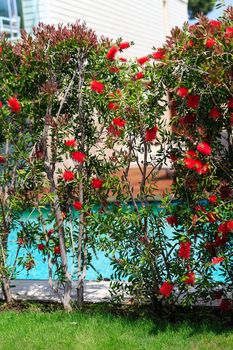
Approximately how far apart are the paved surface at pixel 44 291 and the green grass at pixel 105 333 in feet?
1.82

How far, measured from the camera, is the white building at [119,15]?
14680 millimetres

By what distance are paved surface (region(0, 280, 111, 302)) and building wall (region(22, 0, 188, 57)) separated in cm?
992

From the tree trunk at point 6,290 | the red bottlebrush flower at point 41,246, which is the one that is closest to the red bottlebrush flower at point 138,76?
the red bottlebrush flower at point 41,246

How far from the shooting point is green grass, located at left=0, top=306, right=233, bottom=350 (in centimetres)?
418

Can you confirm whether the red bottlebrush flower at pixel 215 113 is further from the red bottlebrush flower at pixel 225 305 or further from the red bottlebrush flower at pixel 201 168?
the red bottlebrush flower at pixel 225 305

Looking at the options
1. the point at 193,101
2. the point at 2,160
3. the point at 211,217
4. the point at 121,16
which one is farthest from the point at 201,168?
the point at 121,16

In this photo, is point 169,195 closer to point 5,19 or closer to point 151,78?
point 151,78

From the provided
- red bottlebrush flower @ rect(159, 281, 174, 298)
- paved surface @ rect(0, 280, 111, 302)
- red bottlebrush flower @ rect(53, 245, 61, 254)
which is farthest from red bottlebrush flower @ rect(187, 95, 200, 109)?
paved surface @ rect(0, 280, 111, 302)

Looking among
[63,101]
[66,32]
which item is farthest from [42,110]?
[66,32]

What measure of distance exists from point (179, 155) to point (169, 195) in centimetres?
34

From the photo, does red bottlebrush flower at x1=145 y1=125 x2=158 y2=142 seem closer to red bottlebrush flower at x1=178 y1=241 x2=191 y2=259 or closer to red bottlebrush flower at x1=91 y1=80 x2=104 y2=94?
red bottlebrush flower at x1=91 y1=80 x2=104 y2=94

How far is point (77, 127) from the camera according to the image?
5.21 metres

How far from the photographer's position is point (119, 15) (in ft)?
63.3

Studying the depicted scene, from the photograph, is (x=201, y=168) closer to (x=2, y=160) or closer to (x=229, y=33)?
(x=229, y=33)
